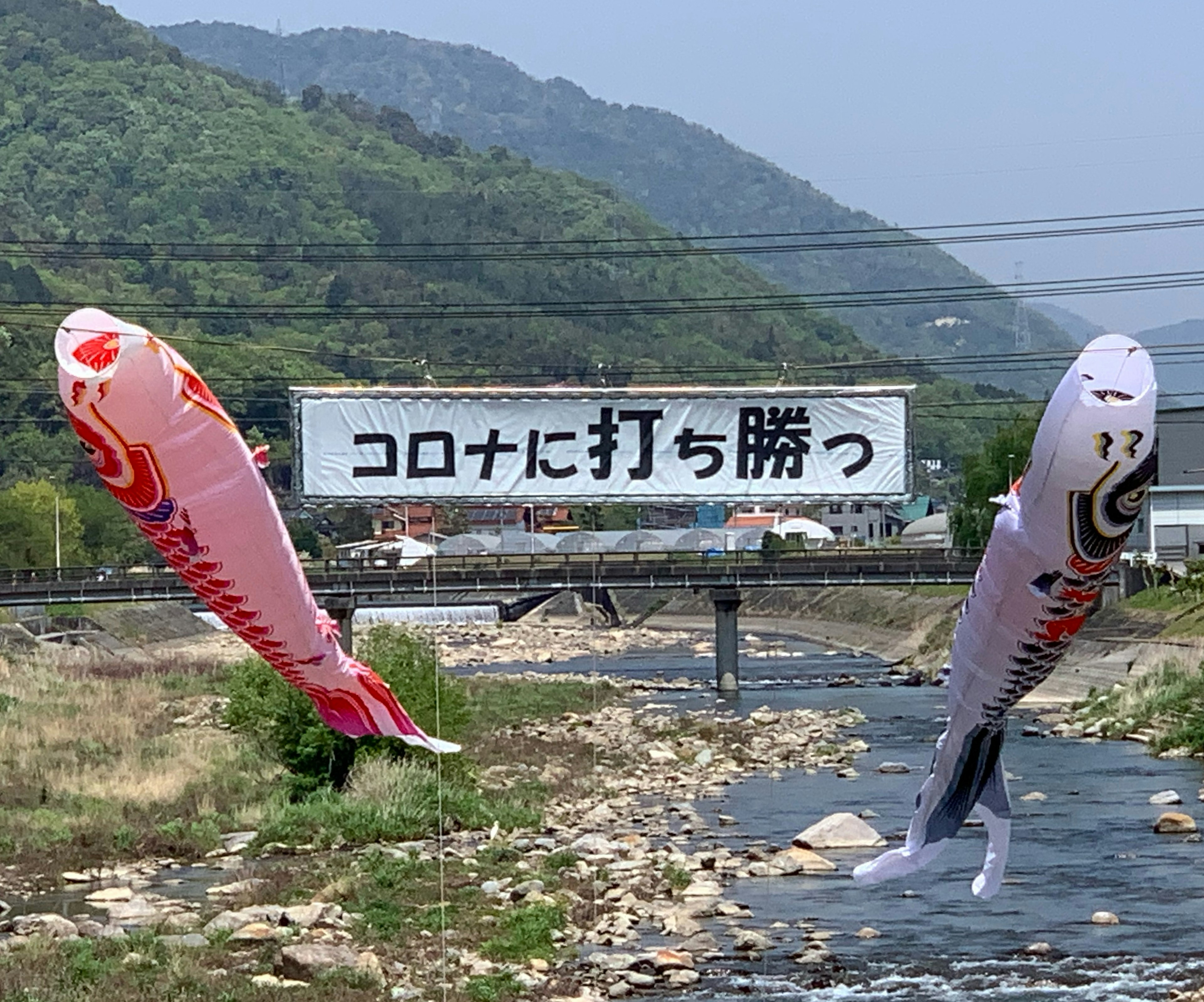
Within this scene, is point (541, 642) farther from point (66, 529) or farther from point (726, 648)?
point (726, 648)

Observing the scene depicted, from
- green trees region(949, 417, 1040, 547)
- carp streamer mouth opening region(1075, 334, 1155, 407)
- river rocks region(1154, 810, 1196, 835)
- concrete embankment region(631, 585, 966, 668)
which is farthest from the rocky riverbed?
green trees region(949, 417, 1040, 547)

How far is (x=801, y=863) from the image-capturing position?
121 feet

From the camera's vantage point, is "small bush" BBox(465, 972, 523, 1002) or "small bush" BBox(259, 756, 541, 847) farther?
"small bush" BBox(259, 756, 541, 847)

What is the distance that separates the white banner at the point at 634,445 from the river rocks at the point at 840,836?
876 cm

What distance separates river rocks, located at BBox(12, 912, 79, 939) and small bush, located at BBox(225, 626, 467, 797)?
34.8 feet

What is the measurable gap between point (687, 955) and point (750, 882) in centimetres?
680

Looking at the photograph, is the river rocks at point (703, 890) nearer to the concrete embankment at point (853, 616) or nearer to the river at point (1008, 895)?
the river at point (1008, 895)

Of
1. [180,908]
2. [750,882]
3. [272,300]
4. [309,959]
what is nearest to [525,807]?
[750,882]

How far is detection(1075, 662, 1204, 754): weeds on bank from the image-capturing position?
5256 cm

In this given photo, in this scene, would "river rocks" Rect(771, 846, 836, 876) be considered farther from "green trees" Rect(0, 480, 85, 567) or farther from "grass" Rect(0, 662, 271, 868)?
"green trees" Rect(0, 480, 85, 567)

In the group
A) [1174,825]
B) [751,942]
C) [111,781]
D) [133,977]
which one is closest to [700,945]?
[751,942]

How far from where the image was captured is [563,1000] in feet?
86.8

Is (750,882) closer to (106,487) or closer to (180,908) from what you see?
(180,908)

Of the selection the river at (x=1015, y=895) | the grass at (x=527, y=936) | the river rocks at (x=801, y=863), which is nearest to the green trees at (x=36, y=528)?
the river at (x=1015, y=895)
